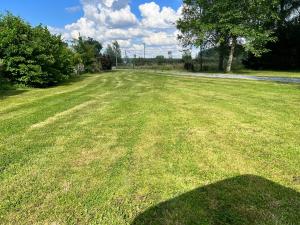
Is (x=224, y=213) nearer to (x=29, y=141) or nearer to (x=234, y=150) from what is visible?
(x=234, y=150)

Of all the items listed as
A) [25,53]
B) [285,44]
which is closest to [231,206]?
[25,53]

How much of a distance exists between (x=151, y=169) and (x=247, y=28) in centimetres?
3103

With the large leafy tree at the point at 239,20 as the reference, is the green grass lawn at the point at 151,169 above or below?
below

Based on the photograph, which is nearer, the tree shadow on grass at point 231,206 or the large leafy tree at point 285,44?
the tree shadow on grass at point 231,206

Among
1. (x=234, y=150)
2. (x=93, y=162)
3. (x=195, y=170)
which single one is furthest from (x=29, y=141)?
(x=234, y=150)

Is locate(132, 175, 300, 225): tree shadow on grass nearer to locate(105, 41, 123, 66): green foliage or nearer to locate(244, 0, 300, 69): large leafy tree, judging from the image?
locate(244, 0, 300, 69): large leafy tree

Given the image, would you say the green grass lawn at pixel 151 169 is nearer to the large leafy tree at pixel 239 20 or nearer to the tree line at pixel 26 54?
the tree line at pixel 26 54

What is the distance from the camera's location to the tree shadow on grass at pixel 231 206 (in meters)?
3.25

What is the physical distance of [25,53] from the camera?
18.0 m

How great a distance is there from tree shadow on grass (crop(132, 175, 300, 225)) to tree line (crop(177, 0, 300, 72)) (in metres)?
29.8

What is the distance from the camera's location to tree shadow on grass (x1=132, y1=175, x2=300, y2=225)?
325cm

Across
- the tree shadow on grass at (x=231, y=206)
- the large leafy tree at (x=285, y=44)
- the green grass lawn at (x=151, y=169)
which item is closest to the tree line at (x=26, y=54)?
the green grass lawn at (x=151, y=169)

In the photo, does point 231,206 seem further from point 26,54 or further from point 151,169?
point 26,54

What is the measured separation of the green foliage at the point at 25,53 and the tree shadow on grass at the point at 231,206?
16.3 m
